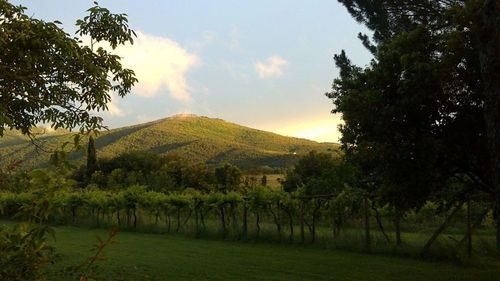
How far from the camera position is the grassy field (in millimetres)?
10411

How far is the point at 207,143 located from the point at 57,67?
8467 cm

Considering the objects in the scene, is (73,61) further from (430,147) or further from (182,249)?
(182,249)

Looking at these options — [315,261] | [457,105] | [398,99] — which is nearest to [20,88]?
[398,99]

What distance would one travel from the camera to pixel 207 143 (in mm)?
88938

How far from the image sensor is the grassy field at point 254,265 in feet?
34.2

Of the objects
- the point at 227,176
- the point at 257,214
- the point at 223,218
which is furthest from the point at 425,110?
the point at 227,176

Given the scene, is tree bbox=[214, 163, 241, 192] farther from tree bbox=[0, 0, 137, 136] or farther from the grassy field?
tree bbox=[0, 0, 137, 136]

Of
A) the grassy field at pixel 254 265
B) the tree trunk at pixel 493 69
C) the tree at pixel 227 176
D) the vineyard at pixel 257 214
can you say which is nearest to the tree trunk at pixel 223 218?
the vineyard at pixel 257 214

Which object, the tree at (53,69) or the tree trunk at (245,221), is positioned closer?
the tree at (53,69)

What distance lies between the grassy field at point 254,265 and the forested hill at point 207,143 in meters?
51.8

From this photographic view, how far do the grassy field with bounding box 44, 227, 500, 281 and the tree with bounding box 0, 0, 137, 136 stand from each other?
15.0ft

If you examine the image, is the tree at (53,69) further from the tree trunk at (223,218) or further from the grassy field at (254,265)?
the tree trunk at (223,218)

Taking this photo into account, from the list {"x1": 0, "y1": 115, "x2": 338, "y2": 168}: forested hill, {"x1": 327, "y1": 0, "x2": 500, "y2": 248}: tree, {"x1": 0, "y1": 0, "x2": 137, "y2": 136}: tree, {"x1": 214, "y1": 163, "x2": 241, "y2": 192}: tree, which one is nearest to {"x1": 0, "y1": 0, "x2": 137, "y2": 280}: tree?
{"x1": 0, "y1": 0, "x2": 137, "y2": 136}: tree

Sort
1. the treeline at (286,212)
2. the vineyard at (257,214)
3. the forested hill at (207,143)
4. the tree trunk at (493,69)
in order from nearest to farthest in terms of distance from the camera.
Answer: the tree trunk at (493,69) → the treeline at (286,212) → the vineyard at (257,214) → the forested hill at (207,143)
